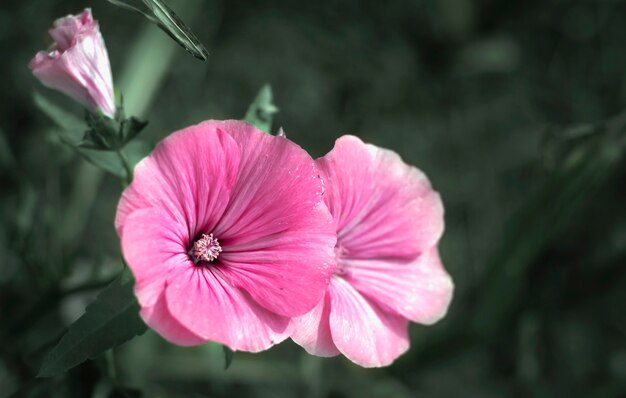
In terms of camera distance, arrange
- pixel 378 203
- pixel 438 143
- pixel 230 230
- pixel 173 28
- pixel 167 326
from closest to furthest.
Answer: pixel 167 326 → pixel 173 28 → pixel 230 230 → pixel 378 203 → pixel 438 143

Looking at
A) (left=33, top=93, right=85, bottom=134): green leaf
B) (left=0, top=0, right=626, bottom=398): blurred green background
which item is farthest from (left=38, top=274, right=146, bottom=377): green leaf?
(left=0, top=0, right=626, bottom=398): blurred green background


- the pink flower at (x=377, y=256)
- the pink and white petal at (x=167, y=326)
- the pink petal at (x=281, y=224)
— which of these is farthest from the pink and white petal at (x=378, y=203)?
the pink and white petal at (x=167, y=326)

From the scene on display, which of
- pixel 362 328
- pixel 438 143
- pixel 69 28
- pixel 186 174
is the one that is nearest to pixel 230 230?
pixel 186 174

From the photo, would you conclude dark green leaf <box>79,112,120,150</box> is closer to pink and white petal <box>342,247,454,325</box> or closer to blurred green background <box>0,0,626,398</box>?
pink and white petal <box>342,247,454,325</box>

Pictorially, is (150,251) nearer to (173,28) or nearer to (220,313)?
(220,313)

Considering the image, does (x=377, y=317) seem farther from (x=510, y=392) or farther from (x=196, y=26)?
(x=196, y=26)

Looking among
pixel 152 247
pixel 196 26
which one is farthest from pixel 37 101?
pixel 196 26

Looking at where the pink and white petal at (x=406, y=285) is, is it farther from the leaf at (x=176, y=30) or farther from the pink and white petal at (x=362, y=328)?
the leaf at (x=176, y=30)
